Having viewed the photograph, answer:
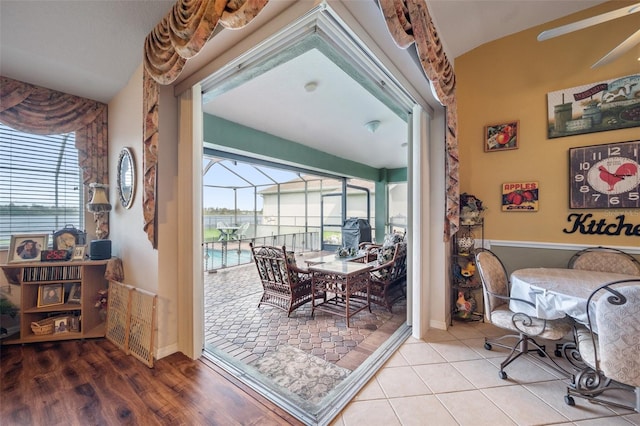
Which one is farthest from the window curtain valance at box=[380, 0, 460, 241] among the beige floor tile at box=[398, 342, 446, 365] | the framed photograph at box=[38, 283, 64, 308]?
the framed photograph at box=[38, 283, 64, 308]

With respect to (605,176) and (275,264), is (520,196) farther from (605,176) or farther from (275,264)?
(275,264)

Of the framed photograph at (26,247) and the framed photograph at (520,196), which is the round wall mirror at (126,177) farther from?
the framed photograph at (520,196)

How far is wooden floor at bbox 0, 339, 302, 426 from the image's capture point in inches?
59.8

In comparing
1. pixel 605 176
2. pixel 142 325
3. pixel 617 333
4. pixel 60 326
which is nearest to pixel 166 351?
pixel 142 325

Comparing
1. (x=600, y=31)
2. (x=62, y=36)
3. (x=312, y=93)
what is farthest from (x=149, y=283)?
(x=600, y=31)

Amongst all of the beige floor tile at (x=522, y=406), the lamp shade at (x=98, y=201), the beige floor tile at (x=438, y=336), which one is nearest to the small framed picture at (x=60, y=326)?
the lamp shade at (x=98, y=201)

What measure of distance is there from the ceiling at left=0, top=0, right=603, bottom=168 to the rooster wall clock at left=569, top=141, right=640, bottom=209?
136cm

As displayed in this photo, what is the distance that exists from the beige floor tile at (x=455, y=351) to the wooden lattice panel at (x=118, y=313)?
275 centimetres

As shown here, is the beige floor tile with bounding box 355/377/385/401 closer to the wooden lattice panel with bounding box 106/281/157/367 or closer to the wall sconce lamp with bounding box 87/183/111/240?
the wooden lattice panel with bounding box 106/281/157/367

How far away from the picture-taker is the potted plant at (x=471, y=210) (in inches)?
109

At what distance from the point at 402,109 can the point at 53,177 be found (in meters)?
3.78

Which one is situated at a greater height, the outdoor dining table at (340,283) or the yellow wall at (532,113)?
the yellow wall at (532,113)

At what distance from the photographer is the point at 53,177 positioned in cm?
276

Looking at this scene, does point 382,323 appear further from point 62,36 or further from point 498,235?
point 62,36
